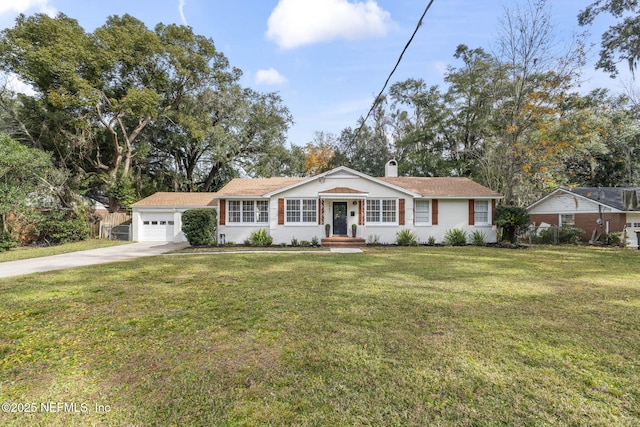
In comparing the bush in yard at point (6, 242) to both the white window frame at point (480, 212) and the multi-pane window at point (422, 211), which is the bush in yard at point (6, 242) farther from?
the white window frame at point (480, 212)

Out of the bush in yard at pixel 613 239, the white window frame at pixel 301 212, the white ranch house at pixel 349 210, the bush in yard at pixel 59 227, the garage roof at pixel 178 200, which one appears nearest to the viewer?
the bush in yard at pixel 613 239

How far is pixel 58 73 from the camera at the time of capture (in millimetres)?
18688

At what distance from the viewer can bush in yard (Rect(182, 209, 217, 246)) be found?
15508mm

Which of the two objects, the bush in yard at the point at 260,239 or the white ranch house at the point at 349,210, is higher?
the white ranch house at the point at 349,210

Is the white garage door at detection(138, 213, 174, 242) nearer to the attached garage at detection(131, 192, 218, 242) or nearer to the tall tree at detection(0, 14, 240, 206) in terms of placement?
the attached garage at detection(131, 192, 218, 242)

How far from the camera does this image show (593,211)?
17.9m

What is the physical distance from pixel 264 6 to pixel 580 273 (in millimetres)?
12840

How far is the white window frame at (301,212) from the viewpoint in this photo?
1666 cm

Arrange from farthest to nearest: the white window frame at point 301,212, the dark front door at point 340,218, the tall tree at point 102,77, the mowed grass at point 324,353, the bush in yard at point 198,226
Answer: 1. the tall tree at point 102,77
2. the dark front door at point 340,218
3. the white window frame at point 301,212
4. the bush in yard at point 198,226
5. the mowed grass at point 324,353

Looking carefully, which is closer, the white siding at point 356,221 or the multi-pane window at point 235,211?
the white siding at point 356,221

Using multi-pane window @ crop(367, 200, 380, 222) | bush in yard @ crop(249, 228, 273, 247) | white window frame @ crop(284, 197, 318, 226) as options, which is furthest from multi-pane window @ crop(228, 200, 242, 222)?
multi-pane window @ crop(367, 200, 380, 222)

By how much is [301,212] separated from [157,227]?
35.3 feet

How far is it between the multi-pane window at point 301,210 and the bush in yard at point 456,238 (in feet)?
24.9

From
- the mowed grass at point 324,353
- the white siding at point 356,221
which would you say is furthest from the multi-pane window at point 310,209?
the mowed grass at point 324,353
